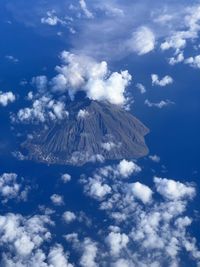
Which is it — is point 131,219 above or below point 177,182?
below

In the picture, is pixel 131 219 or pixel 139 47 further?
pixel 139 47

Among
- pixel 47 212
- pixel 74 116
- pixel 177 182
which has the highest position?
pixel 74 116

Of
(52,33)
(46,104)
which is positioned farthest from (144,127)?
(52,33)

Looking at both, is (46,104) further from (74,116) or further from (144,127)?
(144,127)

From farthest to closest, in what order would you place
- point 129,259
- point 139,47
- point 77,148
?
point 139,47 < point 77,148 < point 129,259

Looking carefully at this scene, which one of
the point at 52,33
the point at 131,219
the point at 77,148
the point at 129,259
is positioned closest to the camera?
the point at 129,259

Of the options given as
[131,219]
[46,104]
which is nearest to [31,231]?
[131,219]

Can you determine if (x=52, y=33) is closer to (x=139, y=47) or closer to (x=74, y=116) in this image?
(x=139, y=47)
